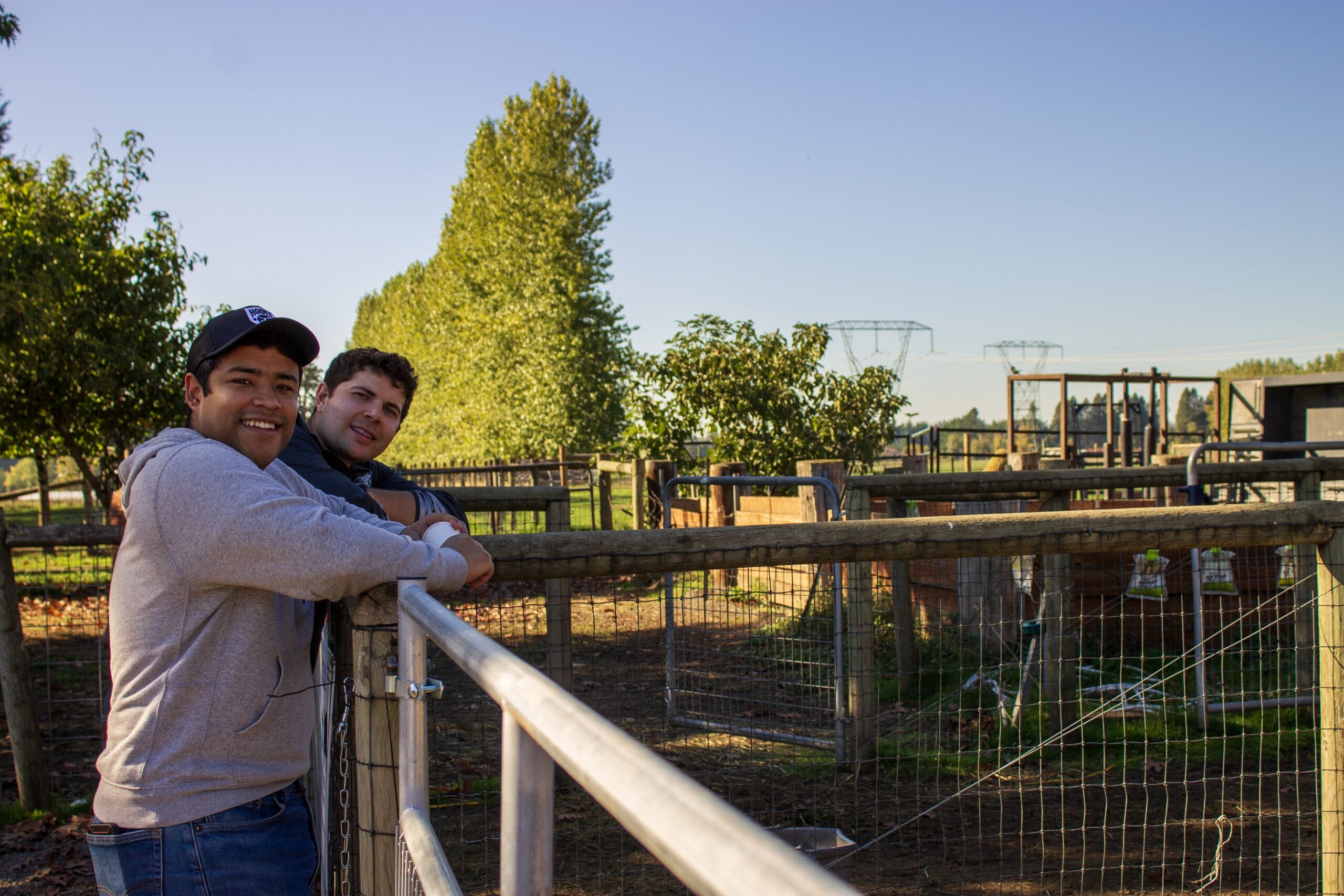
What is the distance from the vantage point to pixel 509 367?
32.7 meters

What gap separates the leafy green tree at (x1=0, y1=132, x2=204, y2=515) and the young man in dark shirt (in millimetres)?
9283

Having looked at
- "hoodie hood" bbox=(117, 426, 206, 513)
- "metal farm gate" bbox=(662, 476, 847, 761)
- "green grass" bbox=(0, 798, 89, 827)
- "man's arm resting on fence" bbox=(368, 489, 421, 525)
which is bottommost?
"green grass" bbox=(0, 798, 89, 827)

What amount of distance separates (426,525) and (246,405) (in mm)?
442

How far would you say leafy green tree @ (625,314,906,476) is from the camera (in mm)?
12719

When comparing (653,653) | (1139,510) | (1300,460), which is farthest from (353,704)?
(653,653)

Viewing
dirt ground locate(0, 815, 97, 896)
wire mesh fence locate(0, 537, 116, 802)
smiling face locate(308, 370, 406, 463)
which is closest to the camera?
smiling face locate(308, 370, 406, 463)

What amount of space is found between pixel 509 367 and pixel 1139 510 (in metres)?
30.6

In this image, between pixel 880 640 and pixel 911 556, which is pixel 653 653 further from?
pixel 911 556

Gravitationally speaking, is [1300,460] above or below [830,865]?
above

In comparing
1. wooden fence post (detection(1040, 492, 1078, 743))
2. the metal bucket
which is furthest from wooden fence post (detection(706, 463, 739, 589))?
the metal bucket

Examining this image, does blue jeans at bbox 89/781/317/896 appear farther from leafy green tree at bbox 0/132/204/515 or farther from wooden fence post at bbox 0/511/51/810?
leafy green tree at bbox 0/132/204/515

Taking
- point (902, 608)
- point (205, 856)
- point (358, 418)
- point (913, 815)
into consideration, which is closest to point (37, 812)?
point (358, 418)

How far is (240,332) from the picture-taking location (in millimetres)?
2070

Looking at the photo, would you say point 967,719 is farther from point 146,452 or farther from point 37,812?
point 146,452
